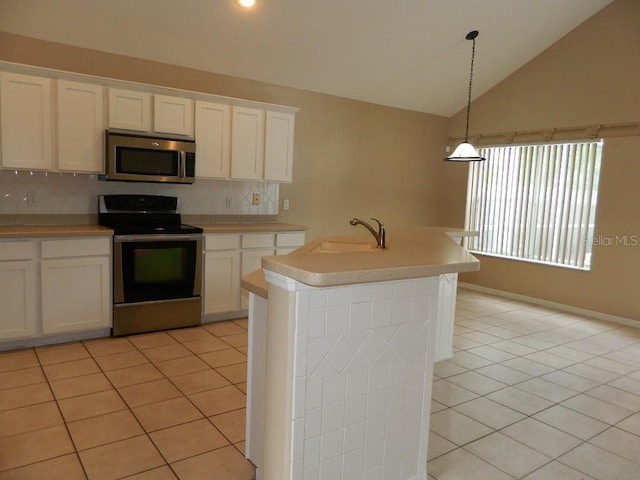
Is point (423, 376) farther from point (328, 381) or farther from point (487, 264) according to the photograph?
point (487, 264)

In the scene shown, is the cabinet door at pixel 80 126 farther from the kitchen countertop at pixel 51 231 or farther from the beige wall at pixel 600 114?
the beige wall at pixel 600 114

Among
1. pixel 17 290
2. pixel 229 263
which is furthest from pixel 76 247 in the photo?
pixel 229 263

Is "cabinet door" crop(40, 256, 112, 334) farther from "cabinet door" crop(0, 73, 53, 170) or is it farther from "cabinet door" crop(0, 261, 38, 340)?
"cabinet door" crop(0, 73, 53, 170)

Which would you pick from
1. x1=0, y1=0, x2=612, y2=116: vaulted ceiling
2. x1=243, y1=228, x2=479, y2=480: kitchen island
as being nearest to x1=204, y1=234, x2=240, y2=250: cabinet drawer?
x1=0, y1=0, x2=612, y2=116: vaulted ceiling

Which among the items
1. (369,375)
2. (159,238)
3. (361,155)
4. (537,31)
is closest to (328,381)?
(369,375)

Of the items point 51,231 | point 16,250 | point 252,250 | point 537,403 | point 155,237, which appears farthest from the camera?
point 252,250

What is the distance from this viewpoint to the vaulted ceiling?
381cm

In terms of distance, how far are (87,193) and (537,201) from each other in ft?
16.8

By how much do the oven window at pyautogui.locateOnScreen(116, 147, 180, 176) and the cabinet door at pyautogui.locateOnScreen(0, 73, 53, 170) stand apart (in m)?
0.53

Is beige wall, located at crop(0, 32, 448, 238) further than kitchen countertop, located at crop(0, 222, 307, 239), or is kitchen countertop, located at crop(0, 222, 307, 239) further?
beige wall, located at crop(0, 32, 448, 238)

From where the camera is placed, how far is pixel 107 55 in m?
4.17

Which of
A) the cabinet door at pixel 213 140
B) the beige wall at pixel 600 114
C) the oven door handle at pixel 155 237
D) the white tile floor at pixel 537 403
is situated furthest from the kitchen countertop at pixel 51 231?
the beige wall at pixel 600 114

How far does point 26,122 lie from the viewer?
11.9 feet

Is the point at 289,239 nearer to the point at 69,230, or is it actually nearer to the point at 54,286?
the point at 69,230
